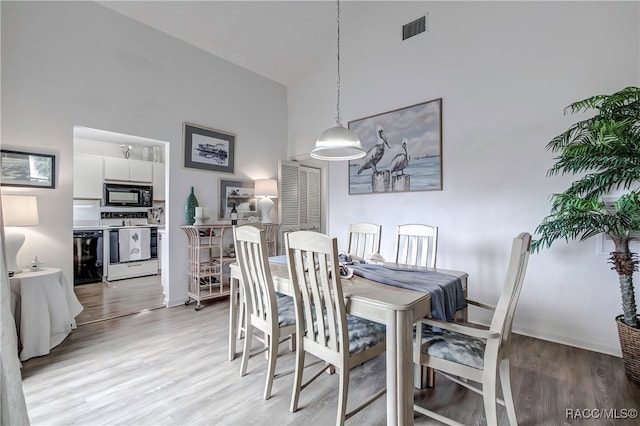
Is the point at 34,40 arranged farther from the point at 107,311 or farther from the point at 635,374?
the point at 635,374

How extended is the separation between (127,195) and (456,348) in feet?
18.7

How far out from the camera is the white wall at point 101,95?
2.72 metres

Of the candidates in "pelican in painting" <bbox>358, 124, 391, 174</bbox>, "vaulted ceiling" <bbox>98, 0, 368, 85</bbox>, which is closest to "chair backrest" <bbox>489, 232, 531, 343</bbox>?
"pelican in painting" <bbox>358, 124, 391, 174</bbox>

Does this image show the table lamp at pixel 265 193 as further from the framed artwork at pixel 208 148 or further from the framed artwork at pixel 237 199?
the framed artwork at pixel 208 148

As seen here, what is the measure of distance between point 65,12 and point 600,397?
5607 millimetres

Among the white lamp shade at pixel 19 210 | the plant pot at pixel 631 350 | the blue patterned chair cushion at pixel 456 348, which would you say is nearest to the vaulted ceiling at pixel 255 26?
the white lamp shade at pixel 19 210

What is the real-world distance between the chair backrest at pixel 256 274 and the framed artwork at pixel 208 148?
2.33 m

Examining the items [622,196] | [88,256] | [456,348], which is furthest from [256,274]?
[88,256]

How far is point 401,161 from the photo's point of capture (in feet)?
12.3

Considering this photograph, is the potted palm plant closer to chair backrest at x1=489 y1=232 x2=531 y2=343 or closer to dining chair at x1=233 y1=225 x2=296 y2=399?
chair backrest at x1=489 y1=232 x2=531 y2=343

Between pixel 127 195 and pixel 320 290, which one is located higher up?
pixel 127 195

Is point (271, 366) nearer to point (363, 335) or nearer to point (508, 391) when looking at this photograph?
point (363, 335)

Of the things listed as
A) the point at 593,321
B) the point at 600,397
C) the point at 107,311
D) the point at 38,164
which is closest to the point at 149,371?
the point at 107,311

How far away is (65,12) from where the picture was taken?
9.66ft
